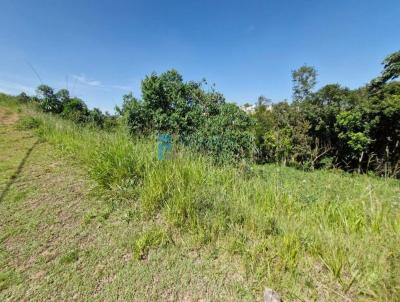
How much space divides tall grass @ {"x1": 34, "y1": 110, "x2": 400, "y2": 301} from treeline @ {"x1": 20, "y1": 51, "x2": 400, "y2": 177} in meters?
0.65

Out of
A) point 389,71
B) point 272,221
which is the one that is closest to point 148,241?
point 272,221

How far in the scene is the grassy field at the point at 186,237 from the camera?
1487 mm

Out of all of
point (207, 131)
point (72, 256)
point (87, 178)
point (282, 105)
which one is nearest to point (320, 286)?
point (72, 256)

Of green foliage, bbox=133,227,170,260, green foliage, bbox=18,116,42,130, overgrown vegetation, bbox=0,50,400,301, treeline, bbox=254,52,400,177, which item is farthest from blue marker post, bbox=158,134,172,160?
green foliage, bbox=18,116,42,130

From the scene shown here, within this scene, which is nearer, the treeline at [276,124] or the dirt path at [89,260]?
the dirt path at [89,260]

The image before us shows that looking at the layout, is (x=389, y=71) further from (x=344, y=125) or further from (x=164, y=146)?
(x=164, y=146)

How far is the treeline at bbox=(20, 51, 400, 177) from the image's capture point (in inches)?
164

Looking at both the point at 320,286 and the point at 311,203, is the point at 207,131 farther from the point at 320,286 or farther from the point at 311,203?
the point at 320,286

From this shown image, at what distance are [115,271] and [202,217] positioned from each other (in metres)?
0.90

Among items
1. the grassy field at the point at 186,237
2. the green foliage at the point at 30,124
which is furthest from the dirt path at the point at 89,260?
the green foliage at the point at 30,124

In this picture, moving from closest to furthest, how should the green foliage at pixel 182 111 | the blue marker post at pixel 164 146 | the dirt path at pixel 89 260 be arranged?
the dirt path at pixel 89 260
the blue marker post at pixel 164 146
the green foliage at pixel 182 111

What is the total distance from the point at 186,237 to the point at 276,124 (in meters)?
10.1

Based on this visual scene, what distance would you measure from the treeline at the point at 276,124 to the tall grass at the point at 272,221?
2.14 feet

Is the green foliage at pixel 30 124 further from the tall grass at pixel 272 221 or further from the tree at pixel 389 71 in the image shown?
the tree at pixel 389 71
